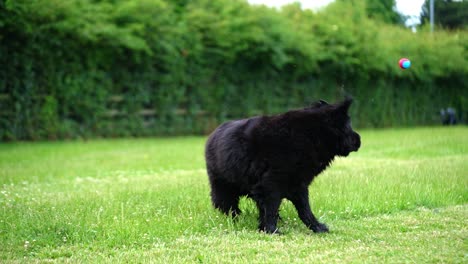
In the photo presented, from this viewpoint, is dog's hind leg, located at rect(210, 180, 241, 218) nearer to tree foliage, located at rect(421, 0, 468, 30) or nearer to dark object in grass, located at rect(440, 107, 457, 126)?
tree foliage, located at rect(421, 0, 468, 30)

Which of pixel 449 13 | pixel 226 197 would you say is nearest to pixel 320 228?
A: pixel 226 197

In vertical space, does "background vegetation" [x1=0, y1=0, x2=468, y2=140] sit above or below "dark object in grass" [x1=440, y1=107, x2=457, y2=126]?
above

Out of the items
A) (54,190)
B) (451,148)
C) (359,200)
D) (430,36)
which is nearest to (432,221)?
(359,200)

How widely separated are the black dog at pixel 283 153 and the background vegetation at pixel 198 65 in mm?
13520

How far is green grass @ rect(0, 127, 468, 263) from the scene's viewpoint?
18.6ft

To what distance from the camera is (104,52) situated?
72.4ft

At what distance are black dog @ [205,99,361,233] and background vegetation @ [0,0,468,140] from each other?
13.5m

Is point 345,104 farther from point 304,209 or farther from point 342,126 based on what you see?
point 304,209

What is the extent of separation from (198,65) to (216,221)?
18.3 m

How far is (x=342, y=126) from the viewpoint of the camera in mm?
6961

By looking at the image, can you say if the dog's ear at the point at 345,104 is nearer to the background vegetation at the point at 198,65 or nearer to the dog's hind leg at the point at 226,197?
the dog's hind leg at the point at 226,197

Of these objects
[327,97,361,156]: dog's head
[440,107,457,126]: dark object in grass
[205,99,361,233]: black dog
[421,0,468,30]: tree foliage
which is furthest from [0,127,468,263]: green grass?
[440,107,457,126]: dark object in grass

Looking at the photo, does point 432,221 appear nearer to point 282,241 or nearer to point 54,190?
point 282,241

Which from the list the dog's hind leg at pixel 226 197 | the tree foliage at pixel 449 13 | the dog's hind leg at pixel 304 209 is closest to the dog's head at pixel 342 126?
the dog's hind leg at pixel 304 209
